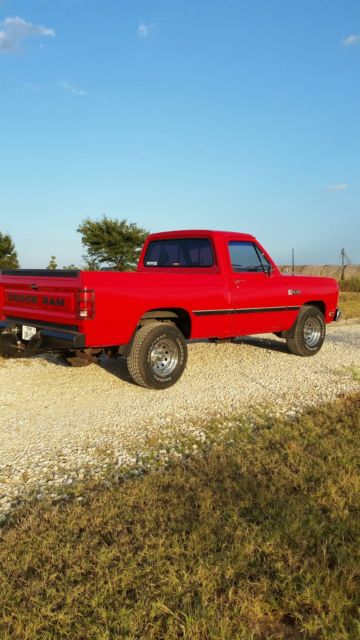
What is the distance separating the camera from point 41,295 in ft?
18.6

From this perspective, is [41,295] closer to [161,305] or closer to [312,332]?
[161,305]

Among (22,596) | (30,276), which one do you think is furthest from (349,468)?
(30,276)

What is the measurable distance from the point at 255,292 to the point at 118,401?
2.79m

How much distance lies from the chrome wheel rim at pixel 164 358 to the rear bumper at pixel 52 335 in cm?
113

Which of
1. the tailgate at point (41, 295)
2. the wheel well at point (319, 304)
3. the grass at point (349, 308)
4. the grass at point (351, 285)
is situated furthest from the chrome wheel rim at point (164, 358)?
the grass at point (351, 285)

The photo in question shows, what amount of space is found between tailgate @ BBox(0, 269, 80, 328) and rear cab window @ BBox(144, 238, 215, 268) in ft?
7.54

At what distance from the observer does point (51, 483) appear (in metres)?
3.48

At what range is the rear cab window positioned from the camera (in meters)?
7.03

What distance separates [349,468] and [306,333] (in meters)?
5.00

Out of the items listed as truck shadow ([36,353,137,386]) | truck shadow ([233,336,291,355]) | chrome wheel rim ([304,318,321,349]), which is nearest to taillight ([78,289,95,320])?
truck shadow ([36,353,137,386])

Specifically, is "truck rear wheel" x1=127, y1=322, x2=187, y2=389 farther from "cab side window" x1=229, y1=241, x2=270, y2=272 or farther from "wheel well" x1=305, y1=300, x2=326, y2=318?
"wheel well" x1=305, y1=300, x2=326, y2=318

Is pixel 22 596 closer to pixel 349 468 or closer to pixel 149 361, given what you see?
pixel 349 468

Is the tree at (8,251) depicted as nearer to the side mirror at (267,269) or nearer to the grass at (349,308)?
the grass at (349,308)

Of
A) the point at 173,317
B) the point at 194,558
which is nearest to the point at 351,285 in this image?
the point at 173,317
